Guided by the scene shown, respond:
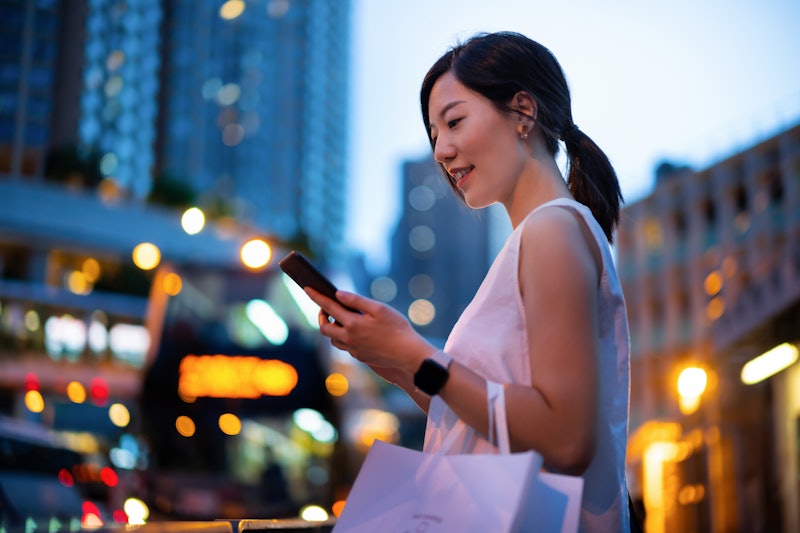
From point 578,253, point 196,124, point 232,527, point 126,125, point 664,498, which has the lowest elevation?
point 664,498

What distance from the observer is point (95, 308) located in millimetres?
40094

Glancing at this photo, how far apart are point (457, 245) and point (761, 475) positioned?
144193 mm

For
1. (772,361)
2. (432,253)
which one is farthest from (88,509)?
(432,253)

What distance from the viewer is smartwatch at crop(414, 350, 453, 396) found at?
4.96 ft

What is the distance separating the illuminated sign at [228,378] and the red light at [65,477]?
4126 millimetres

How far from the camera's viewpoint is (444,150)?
1859mm

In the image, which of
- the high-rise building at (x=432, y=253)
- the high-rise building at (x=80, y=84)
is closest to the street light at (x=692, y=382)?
the high-rise building at (x=80, y=84)

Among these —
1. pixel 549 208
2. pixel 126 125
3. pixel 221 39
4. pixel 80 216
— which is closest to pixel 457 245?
pixel 221 39

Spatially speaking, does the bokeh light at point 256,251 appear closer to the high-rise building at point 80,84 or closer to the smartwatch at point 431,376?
the smartwatch at point 431,376

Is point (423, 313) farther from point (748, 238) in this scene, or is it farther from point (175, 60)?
point (748, 238)

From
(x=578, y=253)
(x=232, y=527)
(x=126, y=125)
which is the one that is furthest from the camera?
(x=126, y=125)

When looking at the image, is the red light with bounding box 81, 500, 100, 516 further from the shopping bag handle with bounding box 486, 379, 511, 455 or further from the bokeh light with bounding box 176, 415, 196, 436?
the shopping bag handle with bounding box 486, 379, 511, 455

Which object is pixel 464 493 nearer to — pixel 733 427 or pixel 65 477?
pixel 65 477

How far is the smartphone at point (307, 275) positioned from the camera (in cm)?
163
